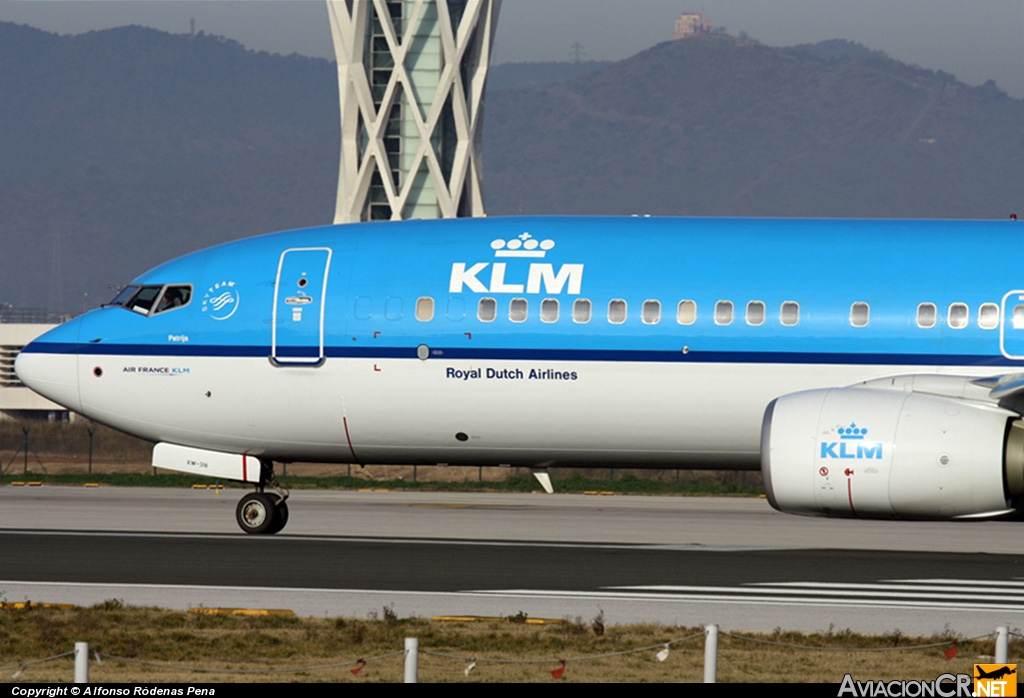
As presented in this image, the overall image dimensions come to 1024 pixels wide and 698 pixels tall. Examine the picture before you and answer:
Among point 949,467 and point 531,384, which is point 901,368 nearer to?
point 949,467

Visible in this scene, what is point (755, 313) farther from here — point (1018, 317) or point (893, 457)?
point (893, 457)

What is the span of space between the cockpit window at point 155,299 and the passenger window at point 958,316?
1205 centimetres

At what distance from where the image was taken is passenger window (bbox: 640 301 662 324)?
80.6 ft

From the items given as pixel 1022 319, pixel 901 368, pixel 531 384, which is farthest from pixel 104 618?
pixel 1022 319

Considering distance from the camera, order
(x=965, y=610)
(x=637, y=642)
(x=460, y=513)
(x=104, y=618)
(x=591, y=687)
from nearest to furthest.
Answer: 1. (x=591, y=687)
2. (x=637, y=642)
3. (x=104, y=618)
4. (x=965, y=610)
5. (x=460, y=513)

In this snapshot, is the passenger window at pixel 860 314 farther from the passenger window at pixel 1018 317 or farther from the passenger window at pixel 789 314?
the passenger window at pixel 1018 317

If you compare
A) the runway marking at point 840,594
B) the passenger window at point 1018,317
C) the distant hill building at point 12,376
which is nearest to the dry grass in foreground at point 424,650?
the runway marking at point 840,594

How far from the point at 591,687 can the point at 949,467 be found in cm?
804

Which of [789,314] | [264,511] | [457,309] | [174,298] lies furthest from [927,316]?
[174,298]

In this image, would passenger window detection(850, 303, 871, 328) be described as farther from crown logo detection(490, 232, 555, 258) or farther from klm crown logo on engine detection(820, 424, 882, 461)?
crown logo detection(490, 232, 555, 258)

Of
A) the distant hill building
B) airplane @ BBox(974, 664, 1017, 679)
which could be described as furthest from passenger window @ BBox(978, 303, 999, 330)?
the distant hill building

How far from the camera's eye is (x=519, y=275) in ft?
82.1

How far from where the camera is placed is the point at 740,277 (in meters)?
24.6

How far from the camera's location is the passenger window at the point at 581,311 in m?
24.7
